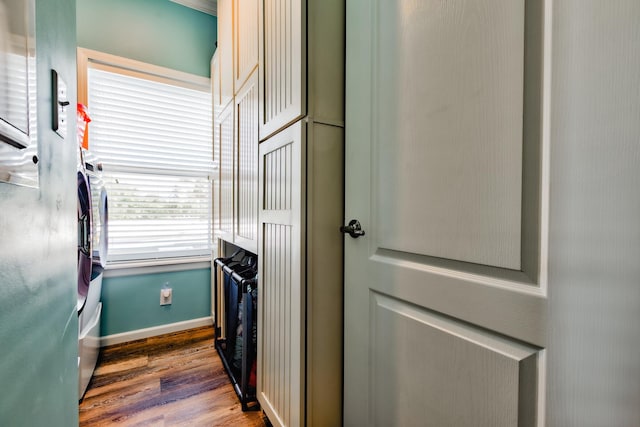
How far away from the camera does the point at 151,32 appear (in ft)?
7.91

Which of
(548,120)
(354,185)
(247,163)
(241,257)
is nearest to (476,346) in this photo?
(548,120)

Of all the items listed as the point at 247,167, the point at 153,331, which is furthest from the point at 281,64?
the point at 153,331

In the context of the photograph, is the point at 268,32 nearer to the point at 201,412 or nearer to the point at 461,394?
the point at 461,394

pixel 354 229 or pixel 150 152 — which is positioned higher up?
pixel 150 152

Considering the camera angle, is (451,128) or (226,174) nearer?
(451,128)

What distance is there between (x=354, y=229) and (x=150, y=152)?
222cm

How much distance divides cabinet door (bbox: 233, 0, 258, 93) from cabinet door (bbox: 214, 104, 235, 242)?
0.89 feet

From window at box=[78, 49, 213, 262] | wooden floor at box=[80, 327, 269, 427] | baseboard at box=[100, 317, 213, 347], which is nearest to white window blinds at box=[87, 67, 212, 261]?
window at box=[78, 49, 213, 262]

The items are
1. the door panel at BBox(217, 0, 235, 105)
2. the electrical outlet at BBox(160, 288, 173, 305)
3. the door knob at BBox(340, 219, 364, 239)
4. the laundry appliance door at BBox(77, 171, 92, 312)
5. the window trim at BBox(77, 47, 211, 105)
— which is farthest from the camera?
the electrical outlet at BBox(160, 288, 173, 305)

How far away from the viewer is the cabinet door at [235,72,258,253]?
153 centimetres

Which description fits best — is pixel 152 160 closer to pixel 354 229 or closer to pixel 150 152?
pixel 150 152

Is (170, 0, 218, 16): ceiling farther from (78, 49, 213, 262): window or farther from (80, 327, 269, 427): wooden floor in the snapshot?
(80, 327, 269, 427): wooden floor

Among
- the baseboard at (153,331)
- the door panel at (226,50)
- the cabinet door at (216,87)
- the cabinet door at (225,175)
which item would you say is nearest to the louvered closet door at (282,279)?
the cabinet door at (225,175)

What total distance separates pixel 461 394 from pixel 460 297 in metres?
0.23
